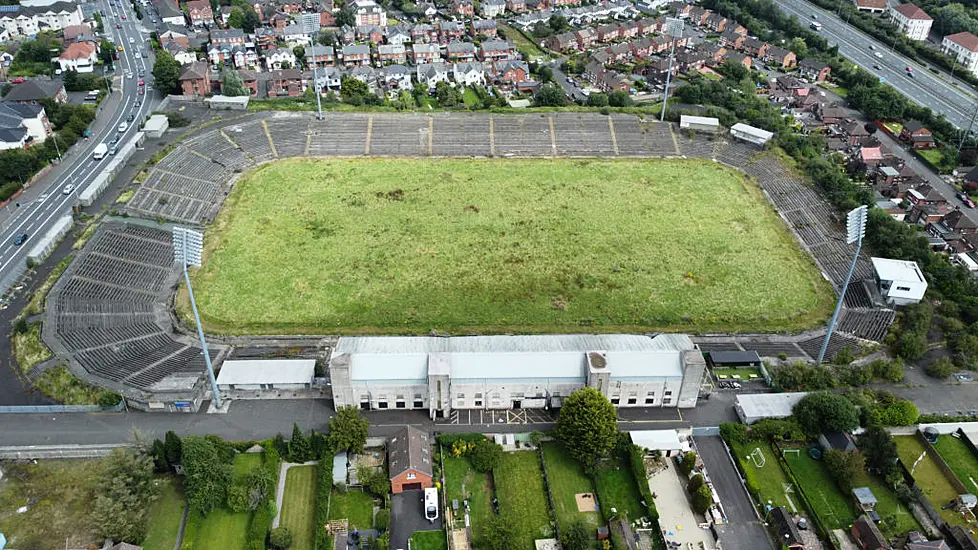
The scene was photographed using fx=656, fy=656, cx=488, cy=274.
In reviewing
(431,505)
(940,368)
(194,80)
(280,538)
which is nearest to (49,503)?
(280,538)

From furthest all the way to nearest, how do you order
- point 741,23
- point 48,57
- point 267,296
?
point 741,23 → point 48,57 → point 267,296

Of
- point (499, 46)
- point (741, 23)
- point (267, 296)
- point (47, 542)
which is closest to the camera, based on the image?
point (47, 542)

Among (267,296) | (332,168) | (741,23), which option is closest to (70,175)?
(332,168)

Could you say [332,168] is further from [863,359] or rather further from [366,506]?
[863,359]

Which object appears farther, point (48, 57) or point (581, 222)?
point (48, 57)

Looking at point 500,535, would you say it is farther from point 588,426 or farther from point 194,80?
point 194,80

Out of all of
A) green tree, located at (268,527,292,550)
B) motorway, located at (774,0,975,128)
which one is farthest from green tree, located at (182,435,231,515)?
motorway, located at (774,0,975,128)
